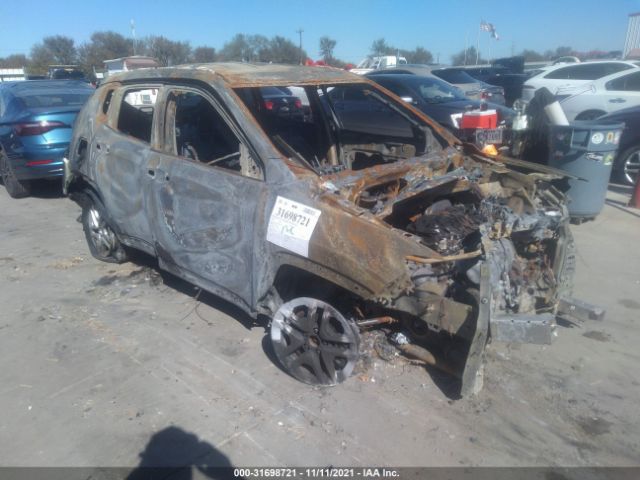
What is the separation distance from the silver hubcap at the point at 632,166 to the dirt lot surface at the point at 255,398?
3.99 m

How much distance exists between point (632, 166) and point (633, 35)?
22164mm

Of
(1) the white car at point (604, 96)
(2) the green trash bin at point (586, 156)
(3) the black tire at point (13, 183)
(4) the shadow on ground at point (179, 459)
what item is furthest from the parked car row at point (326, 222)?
(1) the white car at point (604, 96)

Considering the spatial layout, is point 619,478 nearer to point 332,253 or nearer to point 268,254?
point 332,253

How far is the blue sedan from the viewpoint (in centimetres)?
689

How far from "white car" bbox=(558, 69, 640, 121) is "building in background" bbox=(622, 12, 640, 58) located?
17.2 m

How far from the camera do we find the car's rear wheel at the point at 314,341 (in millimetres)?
2975

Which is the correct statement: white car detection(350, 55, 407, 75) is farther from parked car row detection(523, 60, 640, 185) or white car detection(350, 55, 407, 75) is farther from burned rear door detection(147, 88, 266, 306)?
burned rear door detection(147, 88, 266, 306)

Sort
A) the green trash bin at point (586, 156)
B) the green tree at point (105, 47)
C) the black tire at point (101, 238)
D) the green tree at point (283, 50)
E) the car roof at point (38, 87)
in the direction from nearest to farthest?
1. the black tire at point (101, 238)
2. the green trash bin at point (586, 156)
3. the car roof at point (38, 87)
4. the green tree at point (283, 50)
5. the green tree at point (105, 47)

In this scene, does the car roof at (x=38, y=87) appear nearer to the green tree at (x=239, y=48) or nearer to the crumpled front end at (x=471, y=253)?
the crumpled front end at (x=471, y=253)

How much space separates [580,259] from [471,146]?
1989mm

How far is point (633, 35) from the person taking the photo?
80.7 ft

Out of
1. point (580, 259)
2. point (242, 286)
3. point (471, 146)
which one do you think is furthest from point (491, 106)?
point (242, 286)

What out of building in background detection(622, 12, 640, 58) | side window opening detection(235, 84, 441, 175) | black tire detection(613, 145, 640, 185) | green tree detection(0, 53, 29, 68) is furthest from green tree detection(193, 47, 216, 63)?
side window opening detection(235, 84, 441, 175)

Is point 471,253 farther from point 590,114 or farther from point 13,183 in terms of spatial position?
point 590,114
